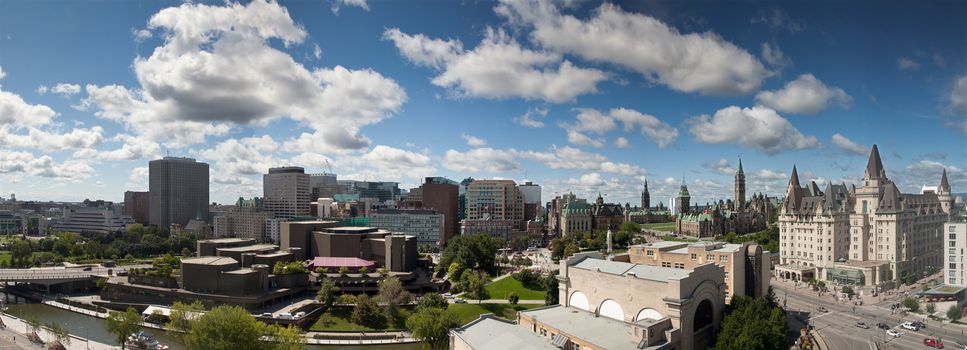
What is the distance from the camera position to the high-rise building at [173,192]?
348 feet

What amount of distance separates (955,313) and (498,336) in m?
27.7

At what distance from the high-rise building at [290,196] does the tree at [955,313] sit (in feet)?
319

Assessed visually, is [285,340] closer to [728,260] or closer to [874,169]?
[728,260]

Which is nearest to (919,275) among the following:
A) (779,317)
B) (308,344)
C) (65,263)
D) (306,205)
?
(779,317)

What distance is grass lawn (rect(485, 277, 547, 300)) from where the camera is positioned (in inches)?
1692

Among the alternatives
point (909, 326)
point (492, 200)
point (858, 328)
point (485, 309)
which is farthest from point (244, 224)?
point (909, 326)

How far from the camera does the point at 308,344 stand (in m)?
33.4

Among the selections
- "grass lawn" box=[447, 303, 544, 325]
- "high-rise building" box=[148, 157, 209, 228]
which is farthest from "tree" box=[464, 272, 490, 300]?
"high-rise building" box=[148, 157, 209, 228]

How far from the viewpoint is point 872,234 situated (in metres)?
48.5

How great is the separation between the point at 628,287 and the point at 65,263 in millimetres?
66585

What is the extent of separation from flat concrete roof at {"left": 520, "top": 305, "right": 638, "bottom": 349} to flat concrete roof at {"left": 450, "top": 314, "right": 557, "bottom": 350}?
1570mm

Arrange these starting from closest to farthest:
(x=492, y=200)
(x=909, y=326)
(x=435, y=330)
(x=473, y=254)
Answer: (x=435, y=330)
(x=909, y=326)
(x=473, y=254)
(x=492, y=200)

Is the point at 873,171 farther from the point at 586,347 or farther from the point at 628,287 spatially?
the point at 586,347

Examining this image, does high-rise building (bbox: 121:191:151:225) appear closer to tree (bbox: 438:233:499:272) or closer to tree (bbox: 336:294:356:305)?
tree (bbox: 438:233:499:272)
